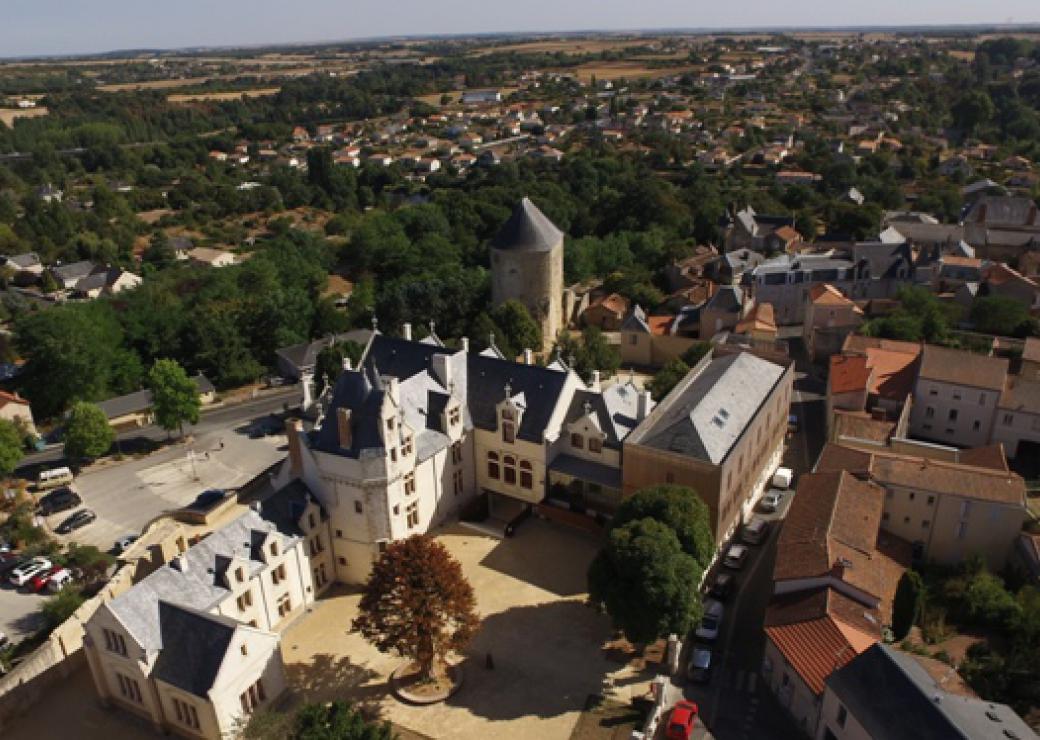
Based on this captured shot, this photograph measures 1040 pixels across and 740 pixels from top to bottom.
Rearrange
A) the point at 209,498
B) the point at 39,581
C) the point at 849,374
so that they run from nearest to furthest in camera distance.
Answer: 1. the point at 39,581
2. the point at 209,498
3. the point at 849,374

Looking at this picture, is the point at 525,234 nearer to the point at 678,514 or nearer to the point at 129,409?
the point at 129,409

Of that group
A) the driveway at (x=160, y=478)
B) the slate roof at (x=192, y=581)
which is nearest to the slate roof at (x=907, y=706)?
the slate roof at (x=192, y=581)

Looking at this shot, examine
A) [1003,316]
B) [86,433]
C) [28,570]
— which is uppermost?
[1003,316]

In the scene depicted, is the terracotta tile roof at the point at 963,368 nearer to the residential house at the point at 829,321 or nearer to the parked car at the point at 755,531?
the residential house at the point at 829,321

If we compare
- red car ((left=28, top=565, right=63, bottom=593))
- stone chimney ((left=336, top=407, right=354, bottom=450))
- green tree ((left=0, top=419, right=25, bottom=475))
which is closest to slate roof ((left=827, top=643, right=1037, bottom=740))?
stone chimney ((left=336, top=407, right=354, bottom=450))

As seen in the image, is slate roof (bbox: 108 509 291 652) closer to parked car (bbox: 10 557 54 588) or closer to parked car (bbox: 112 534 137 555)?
parked car (bbox: 112 534 137 555)

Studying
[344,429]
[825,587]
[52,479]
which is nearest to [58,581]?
[52,479]
